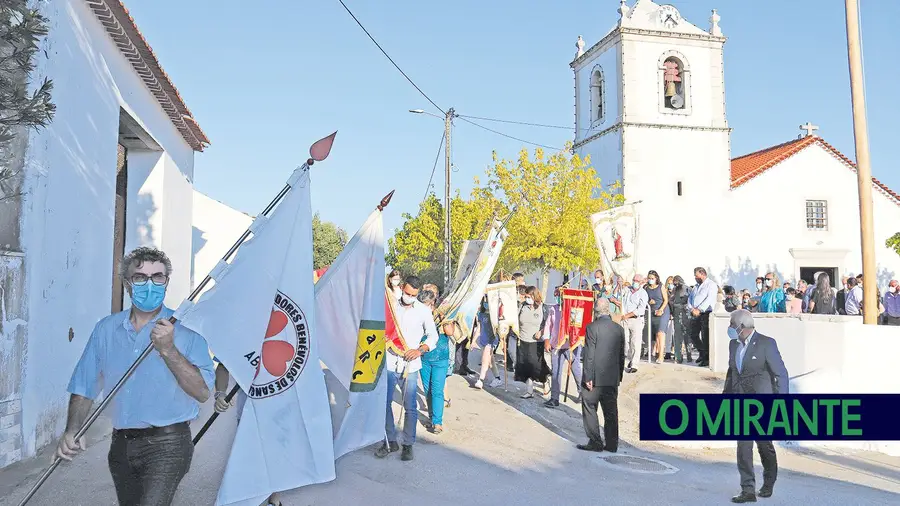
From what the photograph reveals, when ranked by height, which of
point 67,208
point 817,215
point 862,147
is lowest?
point 67,208

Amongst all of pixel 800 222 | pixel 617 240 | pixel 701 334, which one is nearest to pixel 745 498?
pixel 701 334

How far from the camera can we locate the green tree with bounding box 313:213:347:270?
55156mm

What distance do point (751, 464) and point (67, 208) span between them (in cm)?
750

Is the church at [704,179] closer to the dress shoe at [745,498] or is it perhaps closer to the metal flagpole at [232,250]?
the dress shoe at [745,498]

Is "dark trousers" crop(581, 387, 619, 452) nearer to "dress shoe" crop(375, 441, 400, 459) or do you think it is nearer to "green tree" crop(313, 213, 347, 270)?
"dress shoe" crop(375, 441, 400, 459)

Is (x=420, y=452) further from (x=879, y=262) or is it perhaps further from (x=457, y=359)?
(x=879, y=262)

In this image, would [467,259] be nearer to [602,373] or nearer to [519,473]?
[602,373]

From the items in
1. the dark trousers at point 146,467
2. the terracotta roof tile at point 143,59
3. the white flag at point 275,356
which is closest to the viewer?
the dark trousers at point 146,467

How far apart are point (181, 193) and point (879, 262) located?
3010 centimetres

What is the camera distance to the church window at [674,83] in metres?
33.4

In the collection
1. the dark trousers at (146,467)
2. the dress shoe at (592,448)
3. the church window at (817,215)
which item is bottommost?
the dress shoe at (592,448)

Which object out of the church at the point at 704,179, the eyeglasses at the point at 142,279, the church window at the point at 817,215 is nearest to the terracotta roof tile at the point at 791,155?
the church at the point at 704,179

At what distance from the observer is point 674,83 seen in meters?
33.7

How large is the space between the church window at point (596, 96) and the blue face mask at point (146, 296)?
3301 cm
